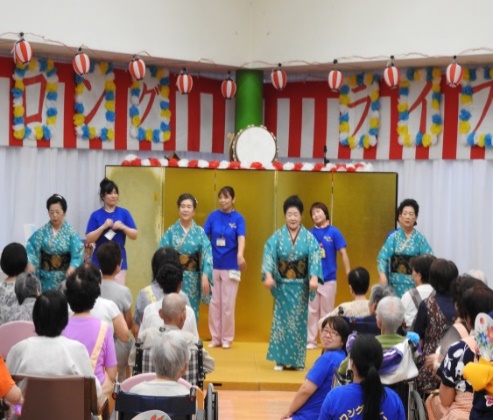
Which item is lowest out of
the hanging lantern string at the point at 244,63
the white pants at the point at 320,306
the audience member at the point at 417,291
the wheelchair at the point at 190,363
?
the white pants at the point at 320,306

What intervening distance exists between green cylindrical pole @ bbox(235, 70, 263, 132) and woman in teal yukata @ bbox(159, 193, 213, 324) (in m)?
3.17

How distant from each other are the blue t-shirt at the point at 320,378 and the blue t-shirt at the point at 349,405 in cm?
97

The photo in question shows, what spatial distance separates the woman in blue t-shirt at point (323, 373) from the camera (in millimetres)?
5059

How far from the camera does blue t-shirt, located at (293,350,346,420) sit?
5.04 metres

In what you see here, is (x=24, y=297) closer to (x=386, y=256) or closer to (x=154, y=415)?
(x=154, y=415)

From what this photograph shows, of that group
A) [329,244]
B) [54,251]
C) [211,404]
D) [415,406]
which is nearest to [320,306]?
[329,244]

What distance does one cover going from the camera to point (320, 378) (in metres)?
5.07

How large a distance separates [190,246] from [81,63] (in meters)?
2.64

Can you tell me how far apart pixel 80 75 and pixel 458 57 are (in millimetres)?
4080

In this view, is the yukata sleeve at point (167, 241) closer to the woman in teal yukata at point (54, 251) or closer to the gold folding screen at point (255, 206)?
the woman in teal yukata at point (54, 251)

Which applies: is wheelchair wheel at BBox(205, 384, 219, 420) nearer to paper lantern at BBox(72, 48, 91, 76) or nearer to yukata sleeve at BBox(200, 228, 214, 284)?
yukata sleeve at BBox(200, 228, 214, 284)

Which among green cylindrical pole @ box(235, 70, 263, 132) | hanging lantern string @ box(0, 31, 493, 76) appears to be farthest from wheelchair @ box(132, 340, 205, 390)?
green cylindrical pole @ box(235, 70, 263, 132)

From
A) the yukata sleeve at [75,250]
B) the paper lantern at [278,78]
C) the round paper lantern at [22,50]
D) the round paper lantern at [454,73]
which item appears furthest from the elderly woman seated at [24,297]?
the paper lantern at [278,78]

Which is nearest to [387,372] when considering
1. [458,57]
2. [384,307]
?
[384,307]
